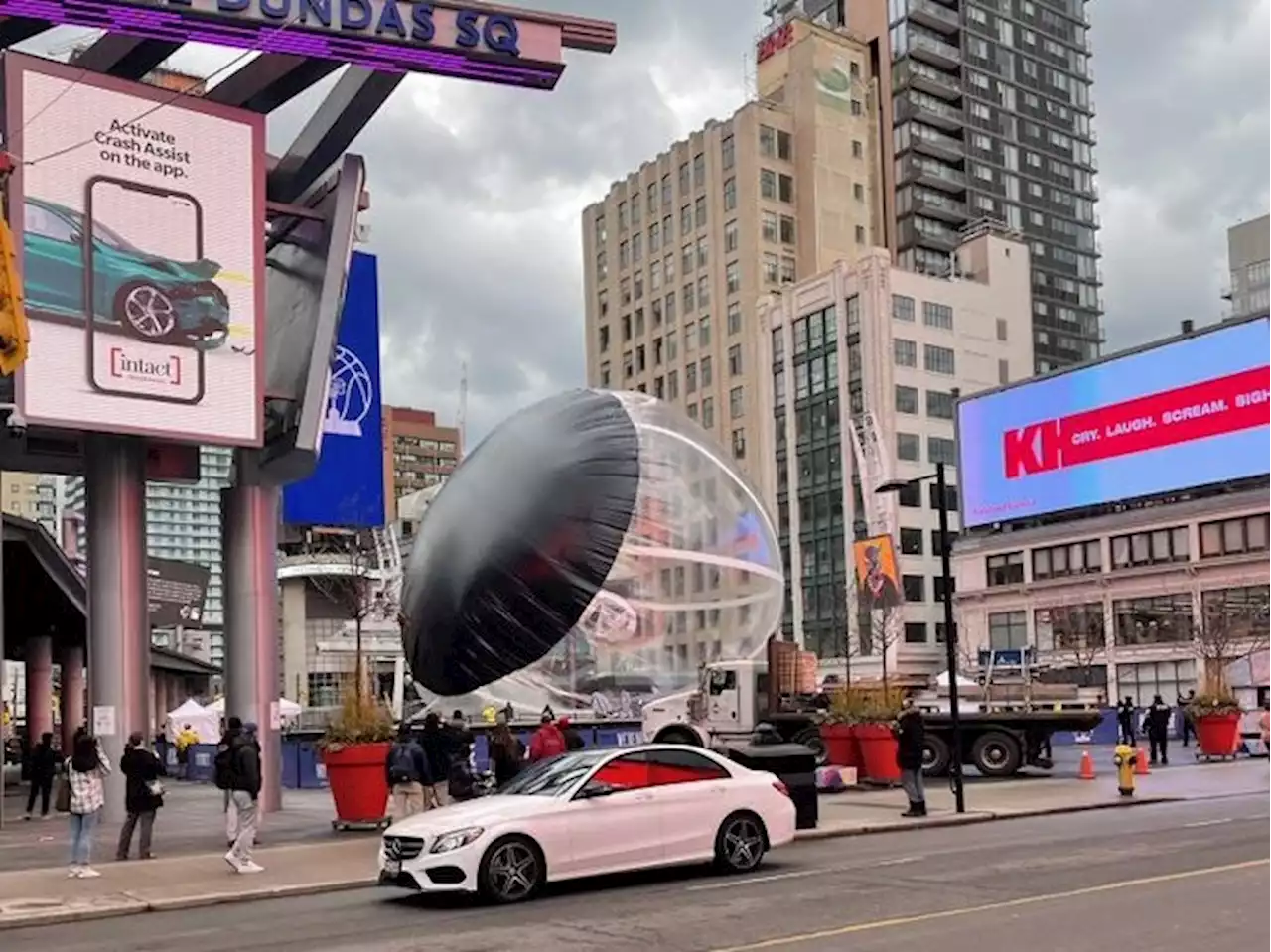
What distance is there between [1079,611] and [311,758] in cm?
5320

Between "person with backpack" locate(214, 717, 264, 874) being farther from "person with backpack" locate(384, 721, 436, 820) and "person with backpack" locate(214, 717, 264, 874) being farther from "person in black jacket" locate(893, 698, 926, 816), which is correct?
"person in black jacket" locate(893, 698, 926, 816)

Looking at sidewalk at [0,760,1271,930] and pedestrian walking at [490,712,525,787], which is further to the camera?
pedestrian walking at [490,712,525,787]

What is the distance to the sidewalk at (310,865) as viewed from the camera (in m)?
16.0

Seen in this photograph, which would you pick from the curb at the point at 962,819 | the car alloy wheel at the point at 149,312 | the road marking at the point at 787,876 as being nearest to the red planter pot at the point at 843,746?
the curb at the point at 962,819

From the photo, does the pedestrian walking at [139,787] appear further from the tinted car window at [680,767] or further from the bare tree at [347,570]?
the bare tree at [347,570]

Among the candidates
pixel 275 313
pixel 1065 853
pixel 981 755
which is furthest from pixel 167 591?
pixel 1065 853

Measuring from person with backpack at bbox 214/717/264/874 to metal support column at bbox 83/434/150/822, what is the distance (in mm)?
7890

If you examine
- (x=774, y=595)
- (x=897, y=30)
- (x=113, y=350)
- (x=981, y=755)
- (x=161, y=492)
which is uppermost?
(x=897, y=30)

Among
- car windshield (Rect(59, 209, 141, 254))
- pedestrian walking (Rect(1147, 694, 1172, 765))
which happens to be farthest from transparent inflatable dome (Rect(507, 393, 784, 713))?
car windshield (Rect(59, 209, 141, 254))

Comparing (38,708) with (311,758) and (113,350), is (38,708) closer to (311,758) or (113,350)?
(311,758)

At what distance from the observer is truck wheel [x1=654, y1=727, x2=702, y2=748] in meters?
30.0

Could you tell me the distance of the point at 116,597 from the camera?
25.8m

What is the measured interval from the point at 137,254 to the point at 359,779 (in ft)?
30.6

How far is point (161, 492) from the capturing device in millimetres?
145375
